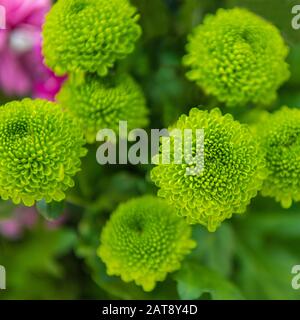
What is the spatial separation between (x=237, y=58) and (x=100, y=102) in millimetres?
120

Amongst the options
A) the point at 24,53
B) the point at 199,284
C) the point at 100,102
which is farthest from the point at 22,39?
the point at 199,284

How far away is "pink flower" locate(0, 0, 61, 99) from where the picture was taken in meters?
0.68

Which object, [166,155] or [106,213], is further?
[106,213]

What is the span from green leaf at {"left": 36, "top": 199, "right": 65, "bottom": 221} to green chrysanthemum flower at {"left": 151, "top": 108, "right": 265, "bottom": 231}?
0.40 ft

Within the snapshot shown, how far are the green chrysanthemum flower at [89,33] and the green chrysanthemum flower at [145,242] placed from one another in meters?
0.13

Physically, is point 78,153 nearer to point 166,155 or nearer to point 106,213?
point 166,155

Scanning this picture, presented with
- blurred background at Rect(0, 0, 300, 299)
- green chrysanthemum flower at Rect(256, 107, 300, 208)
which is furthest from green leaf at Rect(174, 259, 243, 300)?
green chrysanthemum flower at Rect(256, 107, 300, 208)

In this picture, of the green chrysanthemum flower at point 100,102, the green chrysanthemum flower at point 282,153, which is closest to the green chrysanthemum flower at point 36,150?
the green chrysanthemum flower at point 100,102

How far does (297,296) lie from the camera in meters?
0.80

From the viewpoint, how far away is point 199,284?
596 millimetres

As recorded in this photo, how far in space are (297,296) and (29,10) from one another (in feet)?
1.51

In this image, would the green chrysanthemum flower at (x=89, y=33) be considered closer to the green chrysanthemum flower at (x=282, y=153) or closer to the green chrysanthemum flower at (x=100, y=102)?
the green chrysanthemum flower at (x=100, y=102)
